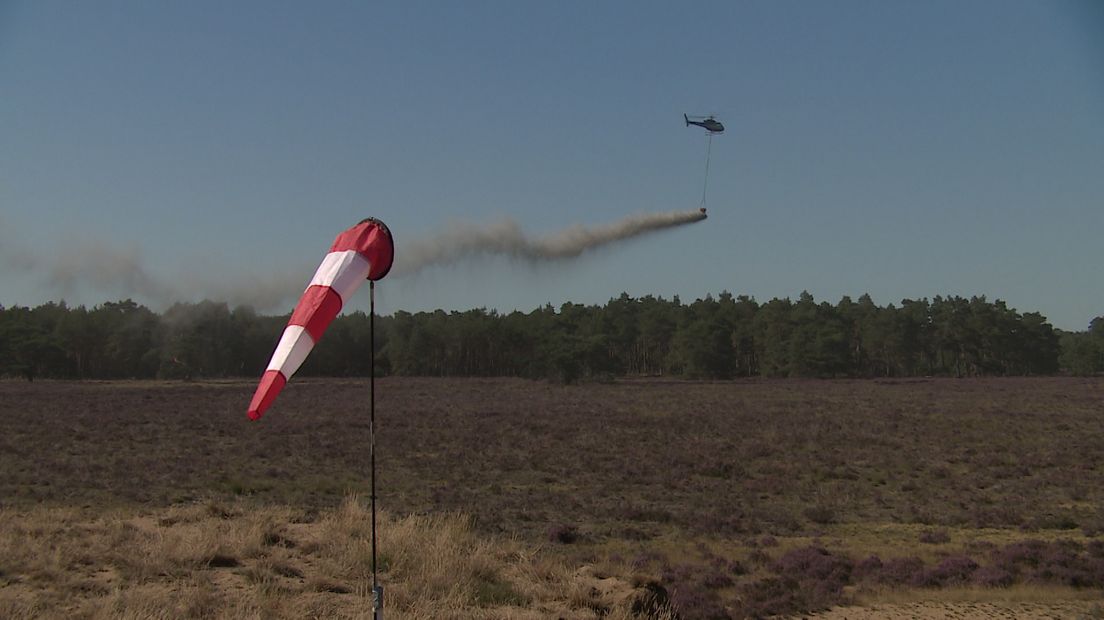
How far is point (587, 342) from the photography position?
96875 millimetres

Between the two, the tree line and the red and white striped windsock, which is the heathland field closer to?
the red and white striped windsock

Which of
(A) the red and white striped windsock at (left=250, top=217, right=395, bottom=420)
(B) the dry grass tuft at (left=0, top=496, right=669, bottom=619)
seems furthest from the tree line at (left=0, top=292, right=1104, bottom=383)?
(A) the red and white striped windsock at (left=250, top=217, right=395, bottom=420)

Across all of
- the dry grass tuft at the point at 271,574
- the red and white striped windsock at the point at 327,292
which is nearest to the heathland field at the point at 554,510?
the dry grass tuft at the point at 271,574

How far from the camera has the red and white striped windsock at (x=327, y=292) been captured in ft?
18.1

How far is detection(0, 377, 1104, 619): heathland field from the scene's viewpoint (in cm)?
999

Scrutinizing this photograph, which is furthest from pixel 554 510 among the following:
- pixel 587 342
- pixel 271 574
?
pixel 587 342

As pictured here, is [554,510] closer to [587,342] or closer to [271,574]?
[271,574]

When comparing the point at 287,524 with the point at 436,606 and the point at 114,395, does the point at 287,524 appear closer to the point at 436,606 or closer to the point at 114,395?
the point at 436,606

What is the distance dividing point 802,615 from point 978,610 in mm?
3023

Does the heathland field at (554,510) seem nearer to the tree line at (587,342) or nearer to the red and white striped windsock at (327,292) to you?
the red and white striped windsock at (327,292)

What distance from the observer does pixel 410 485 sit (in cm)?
2642

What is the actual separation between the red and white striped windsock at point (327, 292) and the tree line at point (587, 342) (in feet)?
223

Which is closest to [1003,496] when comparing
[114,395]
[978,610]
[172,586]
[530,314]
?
[978,610]

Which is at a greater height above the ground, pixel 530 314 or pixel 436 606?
pixel 530 314
